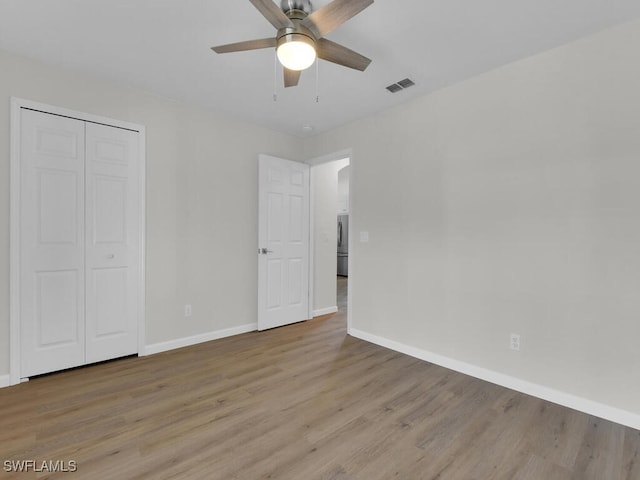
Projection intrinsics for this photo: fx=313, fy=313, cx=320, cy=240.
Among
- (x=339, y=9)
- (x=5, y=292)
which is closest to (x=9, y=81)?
(x=5, y=292)

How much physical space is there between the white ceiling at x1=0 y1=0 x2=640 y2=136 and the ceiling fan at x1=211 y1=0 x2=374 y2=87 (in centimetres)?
20

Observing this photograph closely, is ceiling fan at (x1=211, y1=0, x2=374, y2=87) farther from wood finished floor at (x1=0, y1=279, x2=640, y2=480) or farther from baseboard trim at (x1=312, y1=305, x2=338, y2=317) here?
baseboard trim at (x1=312, y1=305, x2=338, y2=317)

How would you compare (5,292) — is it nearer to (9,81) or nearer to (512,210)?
(9,81)

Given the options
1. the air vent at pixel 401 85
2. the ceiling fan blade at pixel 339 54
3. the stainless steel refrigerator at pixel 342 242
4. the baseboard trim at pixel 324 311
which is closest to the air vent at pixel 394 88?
the air vent at pixel 401 85

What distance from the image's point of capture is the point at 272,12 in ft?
5.20

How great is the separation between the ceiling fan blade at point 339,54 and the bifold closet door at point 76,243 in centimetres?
211

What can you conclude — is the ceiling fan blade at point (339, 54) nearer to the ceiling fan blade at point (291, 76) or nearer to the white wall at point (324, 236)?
the ceiling fan blade at point (291, 76)

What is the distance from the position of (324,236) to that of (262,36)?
111 inches

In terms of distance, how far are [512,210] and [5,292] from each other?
398 centimetres

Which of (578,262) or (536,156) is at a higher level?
(536,156)

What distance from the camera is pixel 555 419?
2.05m

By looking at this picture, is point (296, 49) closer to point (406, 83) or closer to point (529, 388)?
point (406, 83)

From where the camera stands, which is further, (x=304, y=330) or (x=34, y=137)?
(x=304, y=330)

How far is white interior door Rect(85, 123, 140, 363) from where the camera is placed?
2.77 m
